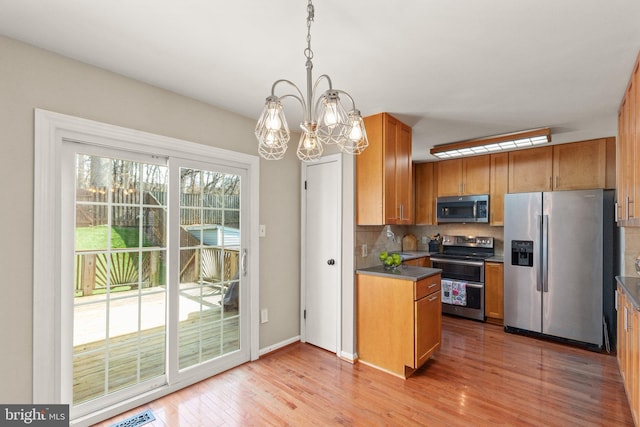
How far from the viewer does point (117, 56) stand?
1922mm

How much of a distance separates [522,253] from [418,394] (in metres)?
2.39

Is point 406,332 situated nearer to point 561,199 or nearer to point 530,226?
point 530,226

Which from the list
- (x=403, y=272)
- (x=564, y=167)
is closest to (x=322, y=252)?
(x=403, y=272)

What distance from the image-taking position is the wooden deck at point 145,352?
6.88 ft

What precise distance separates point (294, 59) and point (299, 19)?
0.41 m

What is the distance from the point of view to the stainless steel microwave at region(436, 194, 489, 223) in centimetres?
438

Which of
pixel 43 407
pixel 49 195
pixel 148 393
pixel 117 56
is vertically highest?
pixel 117 56

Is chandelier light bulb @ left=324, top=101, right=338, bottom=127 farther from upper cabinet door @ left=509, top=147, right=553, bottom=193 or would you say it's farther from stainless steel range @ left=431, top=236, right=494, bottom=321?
upper cabinet door @ left=509, top=147, right=553, bottom=193

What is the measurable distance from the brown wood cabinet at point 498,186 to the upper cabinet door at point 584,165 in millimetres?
548

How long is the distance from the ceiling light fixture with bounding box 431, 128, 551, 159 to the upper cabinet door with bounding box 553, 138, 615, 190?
50 cm

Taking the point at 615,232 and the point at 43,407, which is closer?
the point at 43,407

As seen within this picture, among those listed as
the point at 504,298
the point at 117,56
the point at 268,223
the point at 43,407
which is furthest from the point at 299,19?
the point at 504,298

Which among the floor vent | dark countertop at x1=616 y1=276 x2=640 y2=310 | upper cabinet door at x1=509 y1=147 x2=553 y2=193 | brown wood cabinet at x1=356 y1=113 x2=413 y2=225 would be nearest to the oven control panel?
upper cabinet door at x1=509 y1=147 x2=553 y2=193

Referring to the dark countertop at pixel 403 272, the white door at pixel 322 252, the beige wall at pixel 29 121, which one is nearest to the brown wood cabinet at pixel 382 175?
the white door at pixel 322 252
